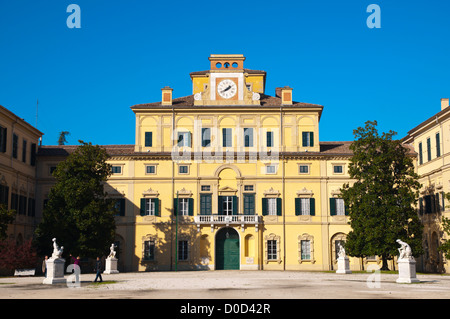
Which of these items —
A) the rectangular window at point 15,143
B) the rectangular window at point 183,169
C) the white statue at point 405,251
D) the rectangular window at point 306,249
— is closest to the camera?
the white statue at point 405,251

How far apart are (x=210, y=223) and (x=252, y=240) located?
4.08 meters

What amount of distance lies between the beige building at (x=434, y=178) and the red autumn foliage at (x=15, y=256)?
100 ft

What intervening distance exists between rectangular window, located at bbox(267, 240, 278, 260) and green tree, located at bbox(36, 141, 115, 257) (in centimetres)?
1409

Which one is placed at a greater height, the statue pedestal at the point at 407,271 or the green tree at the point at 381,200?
the green tree at the point at 381,200

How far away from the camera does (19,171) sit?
4638cm

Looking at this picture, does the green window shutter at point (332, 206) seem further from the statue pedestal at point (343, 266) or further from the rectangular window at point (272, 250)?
the statue pedestal at point (343, 266)

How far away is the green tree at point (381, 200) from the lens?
137 ft

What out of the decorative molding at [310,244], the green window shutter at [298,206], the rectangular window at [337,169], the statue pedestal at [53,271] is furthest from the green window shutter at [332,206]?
the statue pedestal at [53,271]

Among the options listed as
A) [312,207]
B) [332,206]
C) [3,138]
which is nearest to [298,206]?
[312,207]

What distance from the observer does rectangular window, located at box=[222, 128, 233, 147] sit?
51.0m

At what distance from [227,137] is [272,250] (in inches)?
433

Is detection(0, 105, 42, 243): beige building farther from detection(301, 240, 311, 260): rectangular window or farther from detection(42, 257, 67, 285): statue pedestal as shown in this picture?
detection(301, 240, 311, 260): rectangular window

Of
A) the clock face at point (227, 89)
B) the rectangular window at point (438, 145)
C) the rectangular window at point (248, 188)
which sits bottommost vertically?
the rectangular window at point (248, 188)
